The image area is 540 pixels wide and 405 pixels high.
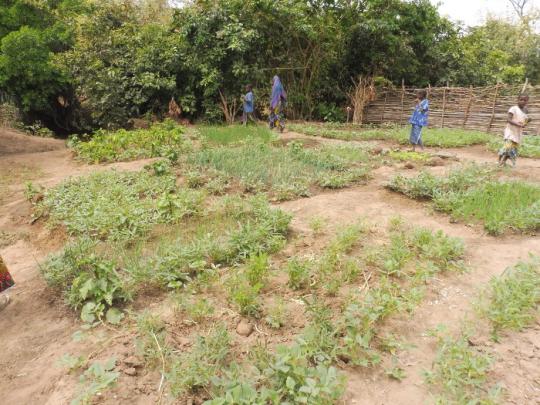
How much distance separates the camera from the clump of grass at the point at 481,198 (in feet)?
12.7

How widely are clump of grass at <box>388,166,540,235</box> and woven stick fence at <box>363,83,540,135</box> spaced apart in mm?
6421

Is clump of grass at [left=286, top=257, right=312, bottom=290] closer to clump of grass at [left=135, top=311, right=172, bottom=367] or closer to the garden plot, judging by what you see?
clump of grass at [left=135, top=311, right=172, bottom=367]

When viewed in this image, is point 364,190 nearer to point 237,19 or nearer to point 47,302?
point 47,302

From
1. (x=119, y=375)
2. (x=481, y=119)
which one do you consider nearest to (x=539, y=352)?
(x=119, y=375)

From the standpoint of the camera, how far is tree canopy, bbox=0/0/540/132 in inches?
462

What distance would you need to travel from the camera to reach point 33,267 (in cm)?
333

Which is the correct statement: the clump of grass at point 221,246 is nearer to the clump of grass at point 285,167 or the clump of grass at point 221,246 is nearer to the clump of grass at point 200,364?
the clump of grass at point 200,364

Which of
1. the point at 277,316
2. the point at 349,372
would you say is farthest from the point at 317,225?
the point at 349,372

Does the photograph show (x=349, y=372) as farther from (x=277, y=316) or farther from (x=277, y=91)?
(x=277, y=91)

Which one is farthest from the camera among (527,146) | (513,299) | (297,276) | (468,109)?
(468,109)

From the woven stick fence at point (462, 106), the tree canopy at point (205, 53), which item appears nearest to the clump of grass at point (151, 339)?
the tree canopy at point (205, 53)

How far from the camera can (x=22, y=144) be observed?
9.91 meters

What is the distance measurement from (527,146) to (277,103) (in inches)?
225

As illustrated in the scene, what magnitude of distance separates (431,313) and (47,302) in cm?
260
